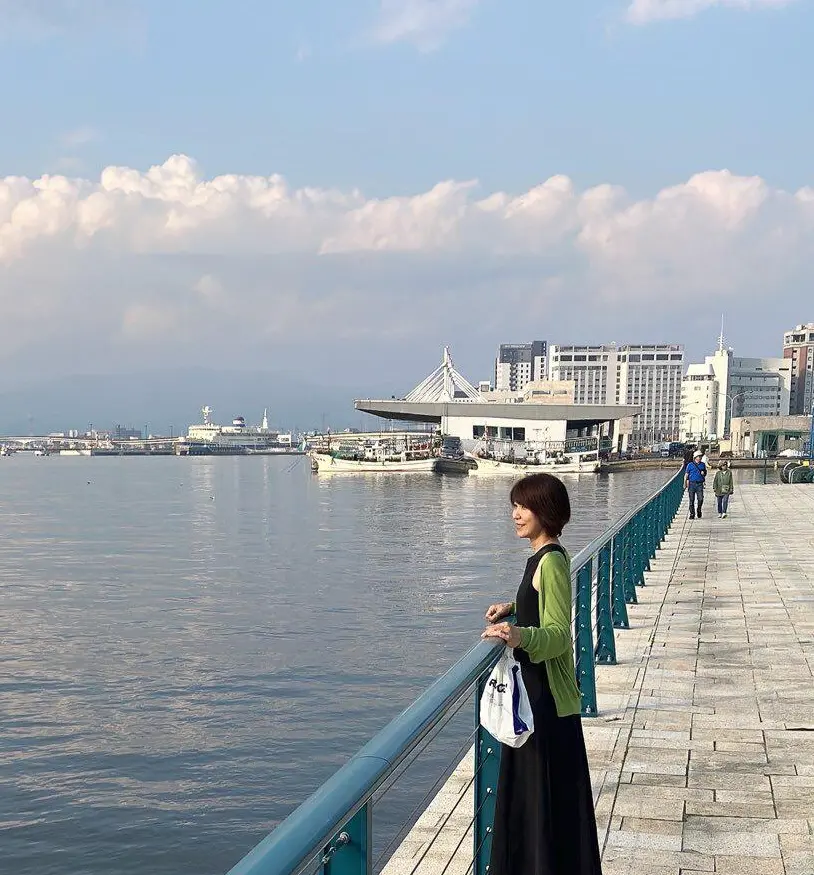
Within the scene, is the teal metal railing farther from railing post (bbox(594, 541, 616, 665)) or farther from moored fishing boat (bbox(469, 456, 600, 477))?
moored fishing boat (bbox(469, 456, 600, 477))

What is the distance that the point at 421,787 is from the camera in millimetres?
9438

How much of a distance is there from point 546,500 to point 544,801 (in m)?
0.93

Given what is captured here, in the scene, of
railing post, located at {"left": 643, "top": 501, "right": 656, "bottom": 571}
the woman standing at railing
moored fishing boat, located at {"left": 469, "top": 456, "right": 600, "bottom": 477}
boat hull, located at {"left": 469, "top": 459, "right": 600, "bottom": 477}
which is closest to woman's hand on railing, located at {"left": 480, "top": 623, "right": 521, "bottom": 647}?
the woman standing at railing

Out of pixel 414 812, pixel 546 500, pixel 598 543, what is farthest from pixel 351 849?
pixel 598 543

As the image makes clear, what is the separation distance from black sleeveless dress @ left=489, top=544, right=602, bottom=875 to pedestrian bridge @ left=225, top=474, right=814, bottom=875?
0.17 metres

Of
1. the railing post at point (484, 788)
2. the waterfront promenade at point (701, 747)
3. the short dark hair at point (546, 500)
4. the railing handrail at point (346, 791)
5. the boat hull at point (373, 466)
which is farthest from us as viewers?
the boat hull at point (373, 466)

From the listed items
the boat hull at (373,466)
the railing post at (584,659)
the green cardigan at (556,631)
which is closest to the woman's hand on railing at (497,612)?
the green cardigan at (556,631)

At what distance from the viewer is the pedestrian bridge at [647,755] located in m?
2.21

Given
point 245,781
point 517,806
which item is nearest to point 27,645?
point 245,781

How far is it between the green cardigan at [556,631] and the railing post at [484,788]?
0.25 metres

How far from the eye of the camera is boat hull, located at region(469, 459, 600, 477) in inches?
3664

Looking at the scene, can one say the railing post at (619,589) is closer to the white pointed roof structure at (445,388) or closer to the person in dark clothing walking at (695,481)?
the person in dark clothing walking at (695,481)

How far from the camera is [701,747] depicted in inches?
235

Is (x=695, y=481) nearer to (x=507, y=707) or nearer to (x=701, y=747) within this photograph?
(x=701, y=747)
